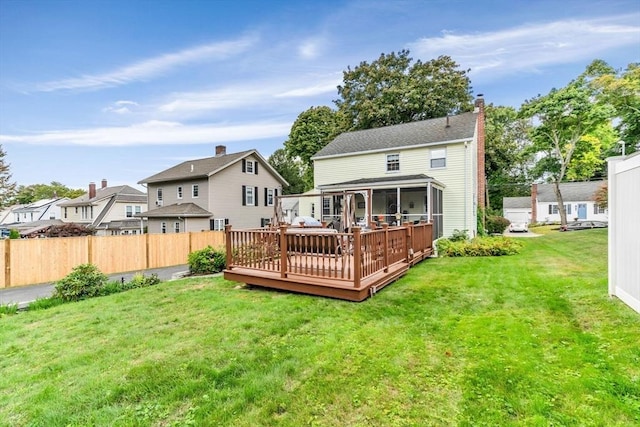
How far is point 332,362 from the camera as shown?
11.4 ft

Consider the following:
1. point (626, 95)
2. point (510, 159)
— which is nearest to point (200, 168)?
point (510, 159)

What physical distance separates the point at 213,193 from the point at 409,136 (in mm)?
13792

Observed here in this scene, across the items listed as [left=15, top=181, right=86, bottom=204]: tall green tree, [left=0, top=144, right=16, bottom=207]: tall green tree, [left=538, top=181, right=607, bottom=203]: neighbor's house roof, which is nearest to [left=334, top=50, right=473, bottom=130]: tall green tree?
[left=538, top=181, right=607, bottom=203]: neighbor's house roof

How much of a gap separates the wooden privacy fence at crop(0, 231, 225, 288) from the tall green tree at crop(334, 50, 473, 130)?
1910cm

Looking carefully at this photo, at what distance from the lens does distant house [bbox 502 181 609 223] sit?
34.8 m

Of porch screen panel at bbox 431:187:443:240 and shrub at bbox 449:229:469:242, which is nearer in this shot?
shrub at bbox 449:229:469:242

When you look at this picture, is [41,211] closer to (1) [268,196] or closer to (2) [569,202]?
(1) [268,196]

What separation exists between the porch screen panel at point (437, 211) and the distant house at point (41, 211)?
141 feet

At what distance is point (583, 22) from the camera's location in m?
11.2

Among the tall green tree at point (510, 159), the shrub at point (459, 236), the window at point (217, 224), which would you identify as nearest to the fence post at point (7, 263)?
the window at point (217, 224)

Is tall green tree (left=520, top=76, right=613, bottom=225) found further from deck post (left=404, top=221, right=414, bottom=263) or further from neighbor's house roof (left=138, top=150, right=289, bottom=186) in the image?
neighbor's house roof (left=138, top=150, right=289, bottom=186)

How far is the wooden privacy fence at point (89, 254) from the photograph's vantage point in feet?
31.8

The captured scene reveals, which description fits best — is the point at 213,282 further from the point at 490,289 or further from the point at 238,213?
the point at 238,213

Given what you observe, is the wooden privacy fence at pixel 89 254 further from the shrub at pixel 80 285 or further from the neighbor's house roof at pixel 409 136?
the neighbor's house roof at pixel 409 136
